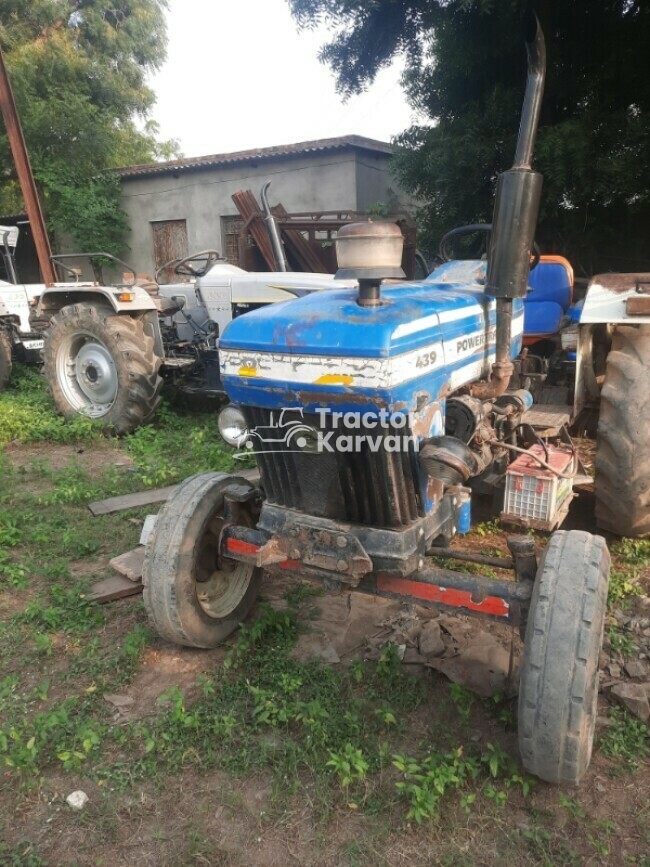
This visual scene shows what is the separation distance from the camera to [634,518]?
3.04m

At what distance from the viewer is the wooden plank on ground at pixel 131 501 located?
4230 mm

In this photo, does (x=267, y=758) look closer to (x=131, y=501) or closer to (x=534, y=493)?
(x=534, y=493)

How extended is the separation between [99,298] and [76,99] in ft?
35.8

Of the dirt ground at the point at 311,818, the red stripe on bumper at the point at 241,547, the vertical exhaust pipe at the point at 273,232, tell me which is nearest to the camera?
the dirt ground at the point at 311,818

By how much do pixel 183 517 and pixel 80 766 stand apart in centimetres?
93

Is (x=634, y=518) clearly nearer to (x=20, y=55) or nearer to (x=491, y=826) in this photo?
(x=491, y=826)

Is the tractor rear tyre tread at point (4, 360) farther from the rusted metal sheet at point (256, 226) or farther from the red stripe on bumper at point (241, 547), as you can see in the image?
the red stripe on bumper at point (241, 547)

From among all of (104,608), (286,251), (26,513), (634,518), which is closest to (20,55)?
(286,251)

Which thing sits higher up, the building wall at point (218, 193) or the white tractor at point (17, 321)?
the building wall at point (218, 193)

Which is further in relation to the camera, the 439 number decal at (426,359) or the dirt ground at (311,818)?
the 439 number decal at (426,359)

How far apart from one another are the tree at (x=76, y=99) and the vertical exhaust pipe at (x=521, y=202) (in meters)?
13.4

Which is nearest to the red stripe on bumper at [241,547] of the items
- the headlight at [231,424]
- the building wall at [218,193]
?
the headlight at [231,424]

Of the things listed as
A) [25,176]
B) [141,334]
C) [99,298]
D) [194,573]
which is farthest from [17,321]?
[194,573]

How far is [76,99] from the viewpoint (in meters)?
14.6
